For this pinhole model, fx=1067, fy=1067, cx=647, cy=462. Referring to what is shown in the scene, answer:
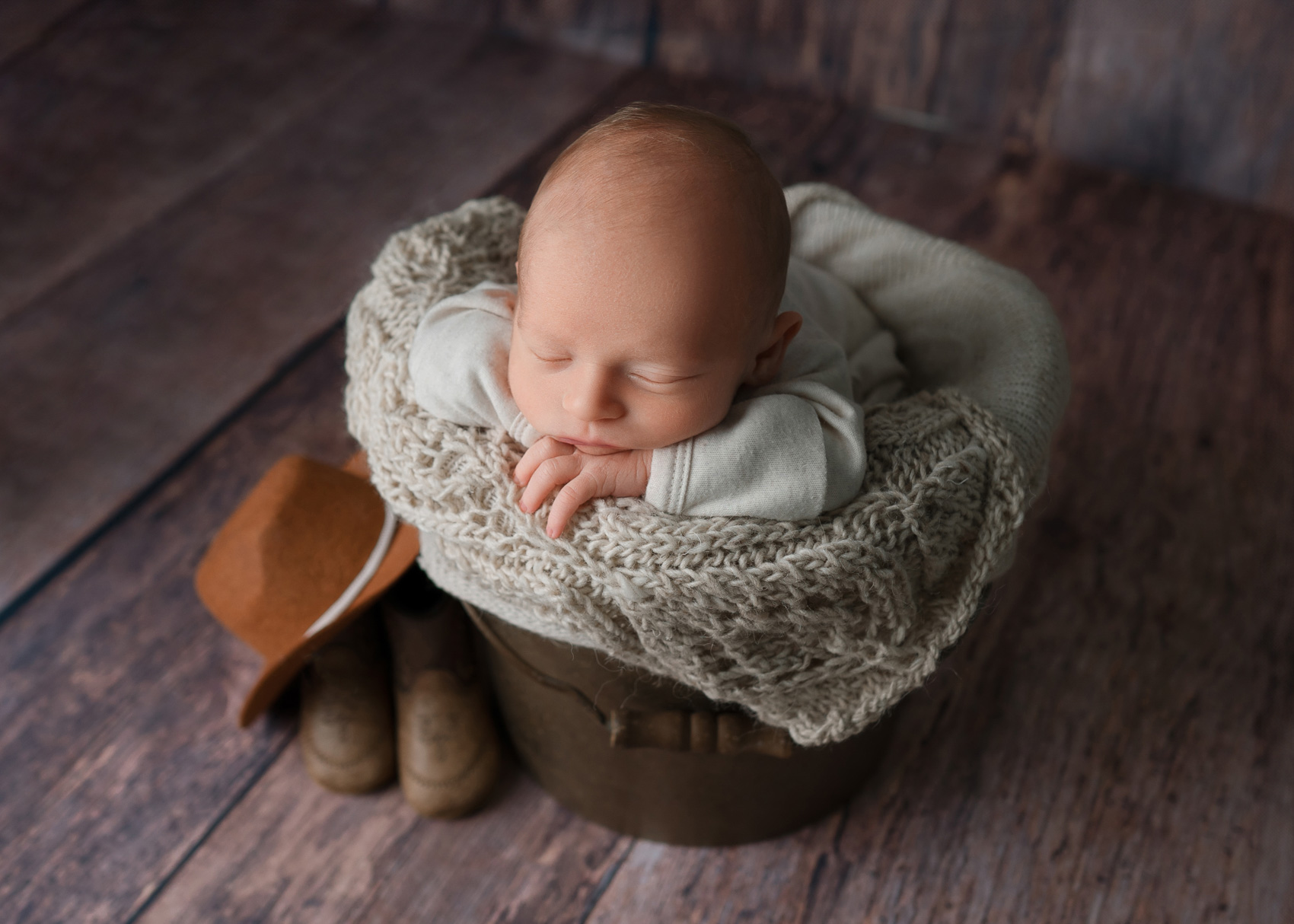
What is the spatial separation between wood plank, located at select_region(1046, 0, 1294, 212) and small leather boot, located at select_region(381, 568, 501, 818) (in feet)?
4.23

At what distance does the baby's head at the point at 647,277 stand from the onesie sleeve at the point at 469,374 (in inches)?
1.6

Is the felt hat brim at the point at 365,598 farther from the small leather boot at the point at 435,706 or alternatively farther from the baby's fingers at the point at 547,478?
the baby's fingers at the point at 547,478

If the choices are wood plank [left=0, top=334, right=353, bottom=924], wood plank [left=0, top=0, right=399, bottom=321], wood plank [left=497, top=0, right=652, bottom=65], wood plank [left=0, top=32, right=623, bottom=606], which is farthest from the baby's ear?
wood plank [left=497, top=0, right=652, bottom=65]

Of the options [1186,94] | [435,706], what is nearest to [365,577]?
[435,706]

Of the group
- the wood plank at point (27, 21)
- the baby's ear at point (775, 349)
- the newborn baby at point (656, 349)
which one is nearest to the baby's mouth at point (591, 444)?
the newborn baby at point (656, 349)

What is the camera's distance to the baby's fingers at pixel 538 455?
2.20 feet

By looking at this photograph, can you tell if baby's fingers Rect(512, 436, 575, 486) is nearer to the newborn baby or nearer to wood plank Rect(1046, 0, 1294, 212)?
the newborn baby

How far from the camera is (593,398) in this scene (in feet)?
2.06

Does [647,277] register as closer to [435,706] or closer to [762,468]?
[762,468]

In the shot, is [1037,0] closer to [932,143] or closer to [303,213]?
[932,143]

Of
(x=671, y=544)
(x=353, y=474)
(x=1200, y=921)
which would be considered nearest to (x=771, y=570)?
(x=671, y=544)

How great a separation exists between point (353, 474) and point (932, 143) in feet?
3.85

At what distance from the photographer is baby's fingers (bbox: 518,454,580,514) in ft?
2.14

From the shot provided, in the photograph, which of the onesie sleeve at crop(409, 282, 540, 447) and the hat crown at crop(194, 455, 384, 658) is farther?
the hat crown at crop(194, 455, 384, 658)
